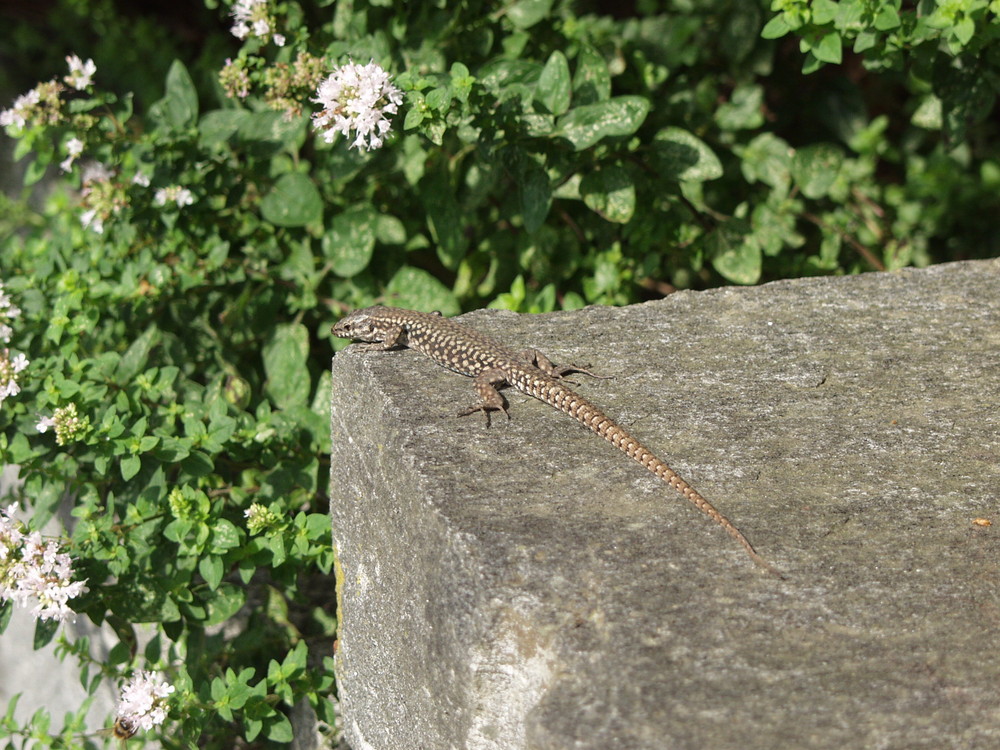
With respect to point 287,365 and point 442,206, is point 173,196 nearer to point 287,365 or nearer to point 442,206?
point 287,365

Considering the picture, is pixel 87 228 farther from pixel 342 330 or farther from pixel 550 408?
pixel 550 408

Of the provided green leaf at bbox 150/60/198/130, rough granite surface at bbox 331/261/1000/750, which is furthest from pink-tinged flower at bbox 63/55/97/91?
rough granite surface at bbox 331/261/1000/750

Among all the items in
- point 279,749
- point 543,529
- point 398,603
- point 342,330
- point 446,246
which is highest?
point 446,246

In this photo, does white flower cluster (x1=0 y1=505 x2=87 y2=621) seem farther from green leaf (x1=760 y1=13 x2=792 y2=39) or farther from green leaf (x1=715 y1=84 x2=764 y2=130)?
green leaf (x1=715 y1=84 x2=764 y2=130)

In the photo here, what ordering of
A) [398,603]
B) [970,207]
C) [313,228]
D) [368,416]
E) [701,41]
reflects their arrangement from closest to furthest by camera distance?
[398,603] → [368,416] → [313,228] → [701,41] → [970,207]

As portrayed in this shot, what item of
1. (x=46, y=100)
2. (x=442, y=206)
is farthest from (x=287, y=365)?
(x=46, y=100)

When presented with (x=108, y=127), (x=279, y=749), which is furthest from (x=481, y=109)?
(x=279, y=749)

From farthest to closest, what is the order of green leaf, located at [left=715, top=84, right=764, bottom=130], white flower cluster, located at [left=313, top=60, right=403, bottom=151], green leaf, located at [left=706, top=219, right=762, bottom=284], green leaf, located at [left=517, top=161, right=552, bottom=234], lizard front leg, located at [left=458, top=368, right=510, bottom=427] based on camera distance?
green leaf, located at [left=715, top=84, right=764, bottom=130] < green leaf, located at [left=706, top=219, right=762, bottom=284] < green leaf, located at [left=517, top=161, right=552, bottom=234] < white flower cluster, located at [left=313, top=60, right=403, bottom=151] < lizard front leg, located at [left=458, top=368, right=510, bottom=427]
